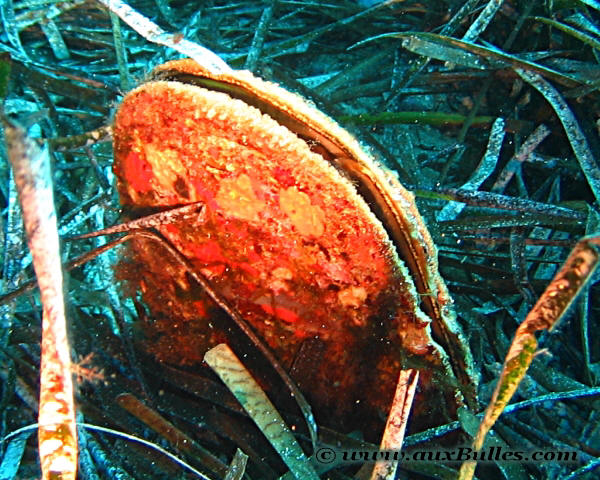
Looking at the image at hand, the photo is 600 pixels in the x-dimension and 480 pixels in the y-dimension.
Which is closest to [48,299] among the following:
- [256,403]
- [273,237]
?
[273,237]

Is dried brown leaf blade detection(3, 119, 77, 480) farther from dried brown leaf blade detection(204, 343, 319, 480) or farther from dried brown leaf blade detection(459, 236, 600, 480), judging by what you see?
dried brown leaf blade detection(459, 236, 600, 480)

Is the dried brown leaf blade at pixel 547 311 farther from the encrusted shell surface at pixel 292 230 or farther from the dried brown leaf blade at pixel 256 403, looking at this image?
the dried brown leaf blade at pixel 256 403

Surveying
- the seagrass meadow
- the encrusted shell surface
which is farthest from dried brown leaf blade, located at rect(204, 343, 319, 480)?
the encrusted shell surface

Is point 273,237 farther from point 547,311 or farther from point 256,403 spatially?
point 547,311

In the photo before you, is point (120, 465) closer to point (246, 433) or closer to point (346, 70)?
point (246, 433)

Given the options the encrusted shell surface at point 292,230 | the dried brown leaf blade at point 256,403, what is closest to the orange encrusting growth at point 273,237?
the encrusted shell surface at point 292,230

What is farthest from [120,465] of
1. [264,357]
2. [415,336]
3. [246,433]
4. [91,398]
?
[415,336]
